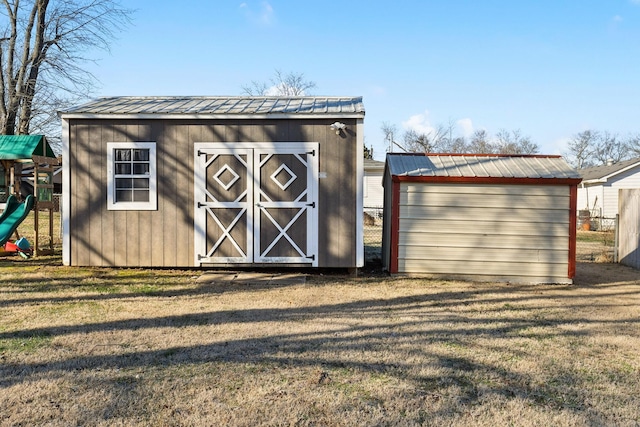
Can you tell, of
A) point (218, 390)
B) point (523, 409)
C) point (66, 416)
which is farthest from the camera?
point (218, 390)

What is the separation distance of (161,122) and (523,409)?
22.5 feet

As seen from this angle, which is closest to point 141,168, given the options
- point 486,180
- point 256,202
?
point 256,202

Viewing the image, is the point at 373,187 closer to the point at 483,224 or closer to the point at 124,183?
the point at 483,224

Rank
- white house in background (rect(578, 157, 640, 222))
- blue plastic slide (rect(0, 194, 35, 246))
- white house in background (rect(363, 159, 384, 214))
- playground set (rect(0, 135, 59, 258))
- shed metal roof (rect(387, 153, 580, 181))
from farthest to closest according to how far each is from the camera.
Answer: white house in background (rect(363, 159, 384, 214))
white house in background (rect(578, 157, 640, 222))
playground set (rect(0, 135, 59, 258))
blue plastic slide (rect(0, 194, 35, 246))
shed metal roof (rect(387, 153, 580, 181))

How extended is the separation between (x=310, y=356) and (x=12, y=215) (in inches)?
291

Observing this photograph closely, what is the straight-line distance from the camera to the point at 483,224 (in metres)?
7.89

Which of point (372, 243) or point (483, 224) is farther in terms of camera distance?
point (372, 243)

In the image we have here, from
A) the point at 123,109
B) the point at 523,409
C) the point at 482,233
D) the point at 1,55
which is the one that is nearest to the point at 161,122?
the point at 123,109

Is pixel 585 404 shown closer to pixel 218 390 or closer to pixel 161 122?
pixel 218 390

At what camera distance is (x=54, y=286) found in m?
6.68

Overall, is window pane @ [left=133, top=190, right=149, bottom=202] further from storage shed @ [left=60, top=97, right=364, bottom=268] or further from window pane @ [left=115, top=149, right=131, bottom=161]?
window pane @ [left=115, top=149, right=131, bottom=161]

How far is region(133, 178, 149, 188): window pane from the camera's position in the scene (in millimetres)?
8109

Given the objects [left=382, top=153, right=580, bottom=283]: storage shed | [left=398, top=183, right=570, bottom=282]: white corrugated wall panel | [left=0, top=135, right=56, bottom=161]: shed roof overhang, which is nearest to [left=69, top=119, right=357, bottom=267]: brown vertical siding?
[left=382, top=153, right=580, bottom=283]: storage shed

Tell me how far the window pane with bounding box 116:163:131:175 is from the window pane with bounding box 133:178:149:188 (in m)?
0.19
